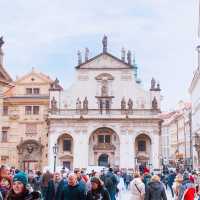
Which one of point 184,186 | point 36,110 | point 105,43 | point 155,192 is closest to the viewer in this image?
point 155,192

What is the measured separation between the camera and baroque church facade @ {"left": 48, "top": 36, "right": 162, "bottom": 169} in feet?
191

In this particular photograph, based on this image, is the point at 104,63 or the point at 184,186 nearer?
the point at 184,186

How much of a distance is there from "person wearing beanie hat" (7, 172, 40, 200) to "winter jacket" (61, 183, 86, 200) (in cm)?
286

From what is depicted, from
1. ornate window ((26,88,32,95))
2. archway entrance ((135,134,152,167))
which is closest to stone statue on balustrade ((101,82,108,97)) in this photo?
archway entrance ((135,134,152,167))

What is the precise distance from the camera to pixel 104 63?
5988cm

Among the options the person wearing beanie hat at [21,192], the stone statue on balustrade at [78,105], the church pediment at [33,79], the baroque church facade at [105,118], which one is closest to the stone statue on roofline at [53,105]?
the baroque church facade at [105,118]

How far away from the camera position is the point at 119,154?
192ft

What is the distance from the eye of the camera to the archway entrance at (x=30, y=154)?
197ft

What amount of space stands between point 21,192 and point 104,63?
54088 mm

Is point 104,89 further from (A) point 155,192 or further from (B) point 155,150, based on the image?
(A) point 155,192

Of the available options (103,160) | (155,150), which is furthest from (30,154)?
(155,150)

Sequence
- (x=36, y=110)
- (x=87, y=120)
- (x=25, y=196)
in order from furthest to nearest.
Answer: (x=36, y=110) < (x=87, y=120) < (x=25, y=196)

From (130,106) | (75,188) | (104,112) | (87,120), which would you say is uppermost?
(130,106)

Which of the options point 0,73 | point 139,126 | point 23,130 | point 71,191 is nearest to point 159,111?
point 139,126
